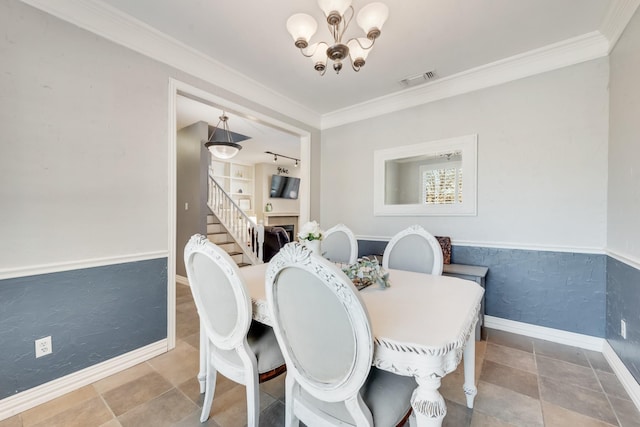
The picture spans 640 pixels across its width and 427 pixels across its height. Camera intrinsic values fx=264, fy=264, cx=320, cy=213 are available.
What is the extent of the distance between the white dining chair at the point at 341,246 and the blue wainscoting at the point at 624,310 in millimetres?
1841

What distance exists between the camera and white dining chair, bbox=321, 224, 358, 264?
2.44 metres

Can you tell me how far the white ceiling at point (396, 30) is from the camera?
187 cm

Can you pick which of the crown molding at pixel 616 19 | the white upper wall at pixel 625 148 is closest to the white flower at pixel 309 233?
the white upper wall at pixel 625 148

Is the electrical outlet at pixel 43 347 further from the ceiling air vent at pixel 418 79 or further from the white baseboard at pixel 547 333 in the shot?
the ceiling air vent at pixel 418 79

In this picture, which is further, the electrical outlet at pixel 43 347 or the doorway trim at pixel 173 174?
the doorway trim at pixel 173 174

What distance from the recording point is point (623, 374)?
1.77m

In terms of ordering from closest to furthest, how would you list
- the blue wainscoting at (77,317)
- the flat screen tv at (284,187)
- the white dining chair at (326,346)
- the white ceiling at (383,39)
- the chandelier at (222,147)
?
the white dining chair at (326,346)
the blue wainscoting at (77,317)
the white ceiling at (383,39)
the chandelier at (222,147)
the flat screen tv at (284,187)

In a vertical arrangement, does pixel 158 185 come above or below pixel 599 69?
below

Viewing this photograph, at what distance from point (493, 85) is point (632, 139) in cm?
125

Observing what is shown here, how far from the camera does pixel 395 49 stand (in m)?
2.35

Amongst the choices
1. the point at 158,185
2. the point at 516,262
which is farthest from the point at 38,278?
the point at 516,262

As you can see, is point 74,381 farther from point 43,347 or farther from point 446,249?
point 446,249

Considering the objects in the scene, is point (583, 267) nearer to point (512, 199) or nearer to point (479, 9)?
point (512, 199)

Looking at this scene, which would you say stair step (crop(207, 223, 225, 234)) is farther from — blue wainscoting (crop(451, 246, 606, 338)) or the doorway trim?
blue wainscoting (crop(451, 246, 606, 338))
